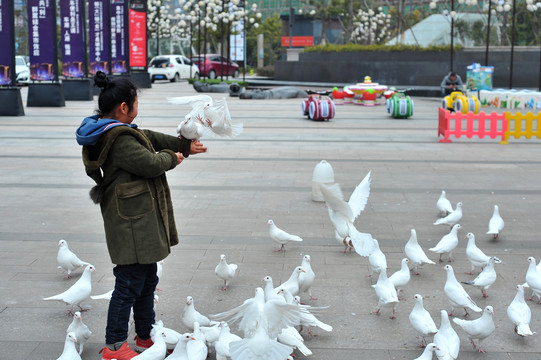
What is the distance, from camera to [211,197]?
9625 millimetres

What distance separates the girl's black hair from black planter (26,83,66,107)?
20.9 metres

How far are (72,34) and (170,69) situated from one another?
59.7ft

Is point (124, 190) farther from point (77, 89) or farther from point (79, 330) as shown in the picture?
point (77, 89)

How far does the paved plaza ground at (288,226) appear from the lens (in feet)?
16.4

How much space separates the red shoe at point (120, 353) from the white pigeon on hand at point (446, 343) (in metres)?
1.94

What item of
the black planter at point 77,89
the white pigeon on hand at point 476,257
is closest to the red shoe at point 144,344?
the white pigeon on hand at point 476,257

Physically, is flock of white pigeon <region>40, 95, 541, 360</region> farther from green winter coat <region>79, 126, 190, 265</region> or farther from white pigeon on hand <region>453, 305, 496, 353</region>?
green winter coat <region>79, 126, 190, 265</region>

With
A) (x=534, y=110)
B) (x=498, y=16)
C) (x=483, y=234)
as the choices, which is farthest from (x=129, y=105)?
(x=498, y=16)

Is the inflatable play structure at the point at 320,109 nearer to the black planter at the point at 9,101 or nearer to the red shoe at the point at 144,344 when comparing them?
the black planter at the point at 9,101

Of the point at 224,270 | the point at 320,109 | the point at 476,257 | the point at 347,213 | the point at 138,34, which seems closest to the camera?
the point at 224,270

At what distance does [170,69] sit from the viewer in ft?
147

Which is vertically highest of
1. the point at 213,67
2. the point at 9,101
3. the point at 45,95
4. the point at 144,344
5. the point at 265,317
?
the point at 213,67

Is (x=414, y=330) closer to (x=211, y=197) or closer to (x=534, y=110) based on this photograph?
(x=211, y=197)

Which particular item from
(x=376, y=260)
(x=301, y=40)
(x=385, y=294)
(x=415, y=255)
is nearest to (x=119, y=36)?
(x=415, y=255)
